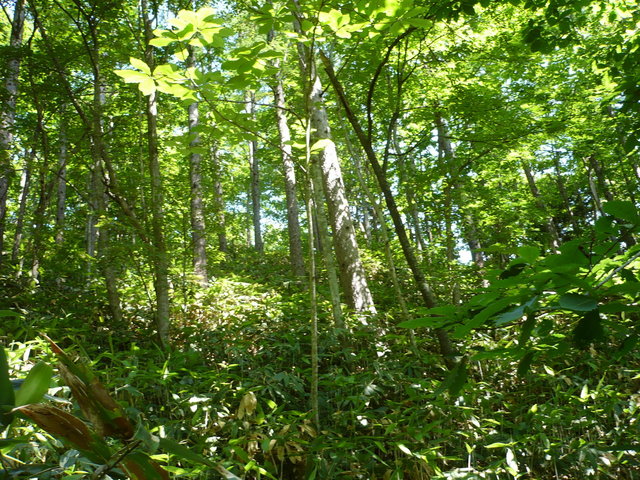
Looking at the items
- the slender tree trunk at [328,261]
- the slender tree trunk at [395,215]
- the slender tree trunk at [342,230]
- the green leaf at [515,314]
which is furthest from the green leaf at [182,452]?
the slender tree trunk at [342,230]

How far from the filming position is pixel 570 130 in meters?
9.94

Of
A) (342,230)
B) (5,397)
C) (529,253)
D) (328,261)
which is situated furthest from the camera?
(342,230)

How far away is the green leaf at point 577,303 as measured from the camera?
82 cm

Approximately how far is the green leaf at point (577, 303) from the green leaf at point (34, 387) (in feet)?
2.95

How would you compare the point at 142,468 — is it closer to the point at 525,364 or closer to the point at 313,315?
the point at 525,364

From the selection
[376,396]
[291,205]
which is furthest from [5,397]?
[291,205]

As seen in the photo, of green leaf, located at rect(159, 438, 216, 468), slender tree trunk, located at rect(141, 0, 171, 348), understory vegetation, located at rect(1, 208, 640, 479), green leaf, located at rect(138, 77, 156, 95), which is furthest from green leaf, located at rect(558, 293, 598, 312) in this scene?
slender tree trunk, located at rect(141, 0, 171, 348)

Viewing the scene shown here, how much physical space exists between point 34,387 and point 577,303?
3.18 feet

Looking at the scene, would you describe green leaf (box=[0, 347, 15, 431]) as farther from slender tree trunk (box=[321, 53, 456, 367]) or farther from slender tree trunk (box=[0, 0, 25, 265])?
slender tree trunk (box=[0, 0, 25, 265])

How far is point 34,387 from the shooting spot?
0.50 m

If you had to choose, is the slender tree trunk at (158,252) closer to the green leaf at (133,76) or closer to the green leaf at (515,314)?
the green leaf at (133,76)

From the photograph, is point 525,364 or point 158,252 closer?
point 525,364

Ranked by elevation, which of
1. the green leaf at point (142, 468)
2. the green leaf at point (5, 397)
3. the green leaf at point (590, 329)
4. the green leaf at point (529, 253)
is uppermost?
the green leaf at point (529, 253)

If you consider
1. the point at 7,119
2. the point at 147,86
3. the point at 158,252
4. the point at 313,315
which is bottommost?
the point at 313,315
